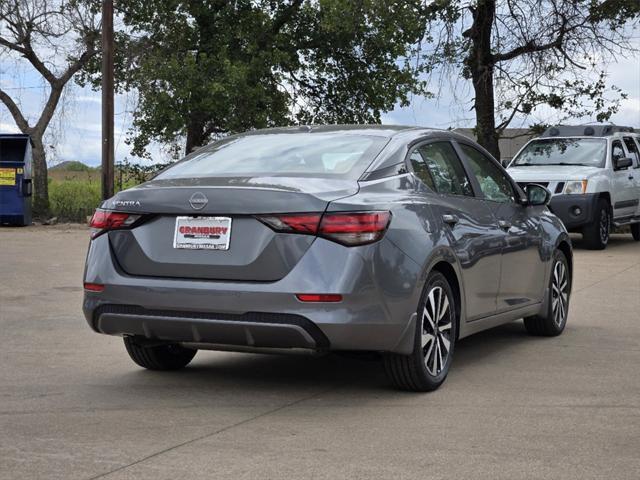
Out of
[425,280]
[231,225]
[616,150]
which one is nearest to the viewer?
[231,225]

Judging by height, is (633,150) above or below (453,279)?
above

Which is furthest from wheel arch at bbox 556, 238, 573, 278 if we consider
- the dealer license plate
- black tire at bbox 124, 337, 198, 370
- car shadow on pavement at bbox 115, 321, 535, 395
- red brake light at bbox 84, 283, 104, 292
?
red brake light at bbox 84, 283, 104, 292

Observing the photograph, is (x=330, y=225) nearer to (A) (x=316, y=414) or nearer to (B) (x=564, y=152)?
(A) (x=316, y=414)

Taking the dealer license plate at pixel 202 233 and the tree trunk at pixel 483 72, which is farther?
the tree trunk at pixel 483 72

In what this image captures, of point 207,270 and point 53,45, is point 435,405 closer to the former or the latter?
point 207,270

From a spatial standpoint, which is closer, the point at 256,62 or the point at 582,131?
the point at 582,131

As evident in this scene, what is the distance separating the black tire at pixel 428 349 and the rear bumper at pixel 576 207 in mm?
12351

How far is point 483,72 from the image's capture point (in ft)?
89.8

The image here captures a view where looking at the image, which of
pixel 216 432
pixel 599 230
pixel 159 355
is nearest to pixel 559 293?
pixel 159 355

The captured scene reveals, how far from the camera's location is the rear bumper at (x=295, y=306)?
598cm

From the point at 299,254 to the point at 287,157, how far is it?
1030 mm

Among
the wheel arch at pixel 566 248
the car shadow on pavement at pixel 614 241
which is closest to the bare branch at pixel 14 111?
the car shadow on pavement at pixel 614 241

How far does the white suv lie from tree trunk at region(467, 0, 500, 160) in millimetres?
6166

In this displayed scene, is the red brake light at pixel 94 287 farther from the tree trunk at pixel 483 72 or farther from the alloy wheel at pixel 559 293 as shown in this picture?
the tree trunk at pixel 483 72
